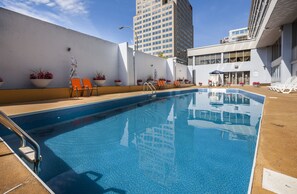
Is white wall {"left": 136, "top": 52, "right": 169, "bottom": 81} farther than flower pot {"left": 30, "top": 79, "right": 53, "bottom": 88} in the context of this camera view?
Yes

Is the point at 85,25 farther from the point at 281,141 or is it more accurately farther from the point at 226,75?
the point at 226,75

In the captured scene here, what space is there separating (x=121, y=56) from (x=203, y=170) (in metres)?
8.97

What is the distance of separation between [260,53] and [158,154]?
19832mm

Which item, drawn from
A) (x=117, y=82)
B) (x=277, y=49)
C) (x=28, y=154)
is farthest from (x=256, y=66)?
(x=28, y=154)

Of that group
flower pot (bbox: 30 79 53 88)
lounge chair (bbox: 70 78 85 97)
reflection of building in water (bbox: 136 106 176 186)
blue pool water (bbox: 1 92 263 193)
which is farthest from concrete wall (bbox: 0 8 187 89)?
reflection of building in water (bbox: 136 106 176 186)

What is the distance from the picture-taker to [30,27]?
584cm

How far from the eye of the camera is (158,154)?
241 cm

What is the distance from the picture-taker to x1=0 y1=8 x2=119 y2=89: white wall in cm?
527

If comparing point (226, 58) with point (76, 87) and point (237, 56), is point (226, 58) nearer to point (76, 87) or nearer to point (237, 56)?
point (237, 56)

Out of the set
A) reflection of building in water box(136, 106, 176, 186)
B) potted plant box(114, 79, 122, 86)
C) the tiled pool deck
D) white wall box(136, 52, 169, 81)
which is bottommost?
reflection of building in water box(136, 106, 176, 186)

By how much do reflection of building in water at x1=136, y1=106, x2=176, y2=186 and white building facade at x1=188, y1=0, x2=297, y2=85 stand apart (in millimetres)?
8710

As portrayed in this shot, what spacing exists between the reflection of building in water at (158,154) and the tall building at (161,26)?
47.7 meters

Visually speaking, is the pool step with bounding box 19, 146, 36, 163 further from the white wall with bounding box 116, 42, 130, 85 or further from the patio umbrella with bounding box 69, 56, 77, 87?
the white wall with bounding box 116, 42, 130, 85

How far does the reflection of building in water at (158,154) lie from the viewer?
6.13ft
